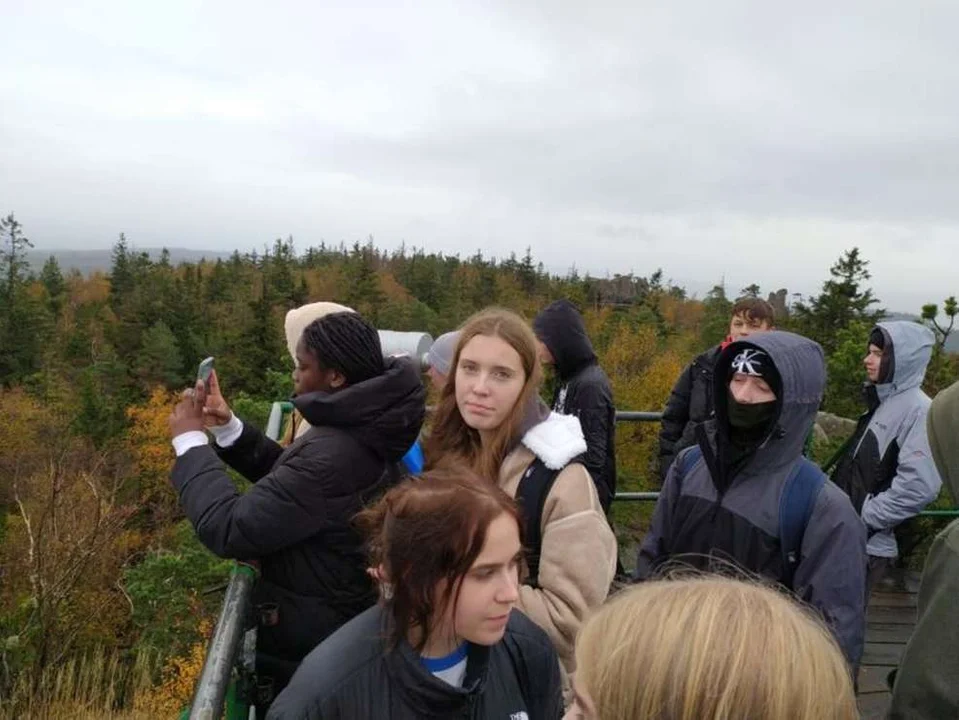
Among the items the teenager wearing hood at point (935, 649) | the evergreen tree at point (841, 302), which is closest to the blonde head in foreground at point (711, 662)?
the teenager wearing hood at point (935, 649)

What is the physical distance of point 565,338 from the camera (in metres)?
4.31

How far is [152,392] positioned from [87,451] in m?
12.4

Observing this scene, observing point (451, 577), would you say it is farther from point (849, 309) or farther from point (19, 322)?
point (19, 322)

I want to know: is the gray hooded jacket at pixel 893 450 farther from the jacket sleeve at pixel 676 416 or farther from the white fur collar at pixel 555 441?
the white fur collar at pixel 555 441

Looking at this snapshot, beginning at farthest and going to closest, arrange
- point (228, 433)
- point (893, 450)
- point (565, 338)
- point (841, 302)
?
point (841, 302), point (565, 338), point (893, 450), point (228, 433)

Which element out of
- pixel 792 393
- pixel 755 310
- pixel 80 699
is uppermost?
pixel 755 310

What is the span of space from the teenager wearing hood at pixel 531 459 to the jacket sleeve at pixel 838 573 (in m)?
0.54

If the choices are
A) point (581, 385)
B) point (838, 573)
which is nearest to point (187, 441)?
point (838, 573)

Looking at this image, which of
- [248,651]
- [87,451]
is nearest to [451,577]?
[248,651]

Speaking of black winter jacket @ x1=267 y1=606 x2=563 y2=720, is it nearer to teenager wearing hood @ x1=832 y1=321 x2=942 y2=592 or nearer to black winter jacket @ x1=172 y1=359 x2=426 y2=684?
black winter jacket @ x1=172 y1=359 x2=426 y2=684

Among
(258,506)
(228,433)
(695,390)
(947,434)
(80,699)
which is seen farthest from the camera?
(80,699)

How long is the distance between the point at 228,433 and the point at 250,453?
0.13 meters

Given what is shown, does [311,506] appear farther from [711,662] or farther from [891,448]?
[891,448]

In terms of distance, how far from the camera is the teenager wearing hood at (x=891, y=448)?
332 cm
